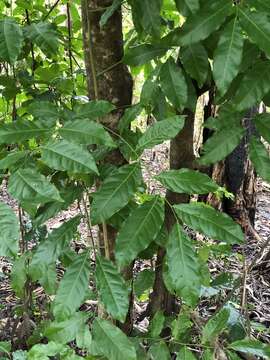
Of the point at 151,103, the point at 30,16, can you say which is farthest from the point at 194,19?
the point at 30,16

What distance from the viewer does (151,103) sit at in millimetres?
1167

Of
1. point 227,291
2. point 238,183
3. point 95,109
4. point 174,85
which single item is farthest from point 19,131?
point 238,183

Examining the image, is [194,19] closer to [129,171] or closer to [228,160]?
[129,171]

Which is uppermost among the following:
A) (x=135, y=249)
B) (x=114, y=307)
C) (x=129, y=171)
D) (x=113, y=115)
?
(x=113, y=115)

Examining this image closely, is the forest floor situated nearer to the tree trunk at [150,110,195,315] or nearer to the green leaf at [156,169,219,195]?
the tree trunk at [150,110,195,315]

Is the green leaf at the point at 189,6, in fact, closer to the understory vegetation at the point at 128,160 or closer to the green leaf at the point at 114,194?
the understory vegetation at the point at 128,160

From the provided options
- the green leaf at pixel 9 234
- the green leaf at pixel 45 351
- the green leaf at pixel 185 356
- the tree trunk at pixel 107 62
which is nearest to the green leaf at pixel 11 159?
the green leaf at pixel 9 234

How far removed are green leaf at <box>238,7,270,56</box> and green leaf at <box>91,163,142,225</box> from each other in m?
0.32

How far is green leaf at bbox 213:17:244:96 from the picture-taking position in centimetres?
84

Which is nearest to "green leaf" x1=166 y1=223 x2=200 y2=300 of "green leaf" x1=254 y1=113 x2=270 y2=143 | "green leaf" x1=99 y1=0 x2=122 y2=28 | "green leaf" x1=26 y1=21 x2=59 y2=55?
"green leaf" x1=254 y1=113 x2=270 y2=143

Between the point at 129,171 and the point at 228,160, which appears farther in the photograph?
the point at 228,160

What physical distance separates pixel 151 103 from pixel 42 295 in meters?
1.29

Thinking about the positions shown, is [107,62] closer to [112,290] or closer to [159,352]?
[112,290]

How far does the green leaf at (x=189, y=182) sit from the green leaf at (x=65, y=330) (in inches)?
14.7
